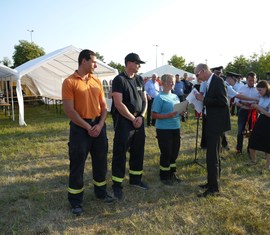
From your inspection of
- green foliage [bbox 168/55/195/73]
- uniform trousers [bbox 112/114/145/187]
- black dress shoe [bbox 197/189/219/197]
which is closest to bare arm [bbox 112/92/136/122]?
uniform trousers [bbox 112/114/145/187]

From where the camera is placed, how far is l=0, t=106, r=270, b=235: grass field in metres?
3.40

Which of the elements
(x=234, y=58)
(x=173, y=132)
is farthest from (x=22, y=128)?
(x=234, y=58)

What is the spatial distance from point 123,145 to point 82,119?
0.83m

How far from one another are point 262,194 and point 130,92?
2.41 meters

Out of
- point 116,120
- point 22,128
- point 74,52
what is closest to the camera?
point 116,120

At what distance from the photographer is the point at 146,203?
406 cm

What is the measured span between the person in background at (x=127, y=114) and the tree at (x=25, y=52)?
4366 cm

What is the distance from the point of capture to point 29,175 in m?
5.36

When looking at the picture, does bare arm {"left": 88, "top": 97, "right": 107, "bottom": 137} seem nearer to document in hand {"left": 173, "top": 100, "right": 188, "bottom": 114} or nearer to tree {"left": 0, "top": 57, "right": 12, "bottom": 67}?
document in hand {"left": 173, "top": 100, "right": 188, "bottom": 114}

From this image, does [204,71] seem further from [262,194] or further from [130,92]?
[262,194]

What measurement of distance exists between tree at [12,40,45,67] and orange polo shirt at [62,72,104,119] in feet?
144

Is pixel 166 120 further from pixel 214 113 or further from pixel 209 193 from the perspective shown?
pixel 209 193

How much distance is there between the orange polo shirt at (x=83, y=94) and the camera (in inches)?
137

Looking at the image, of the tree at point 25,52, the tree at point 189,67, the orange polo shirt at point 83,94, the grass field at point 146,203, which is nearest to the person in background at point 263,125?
the grass field at point 146,203
